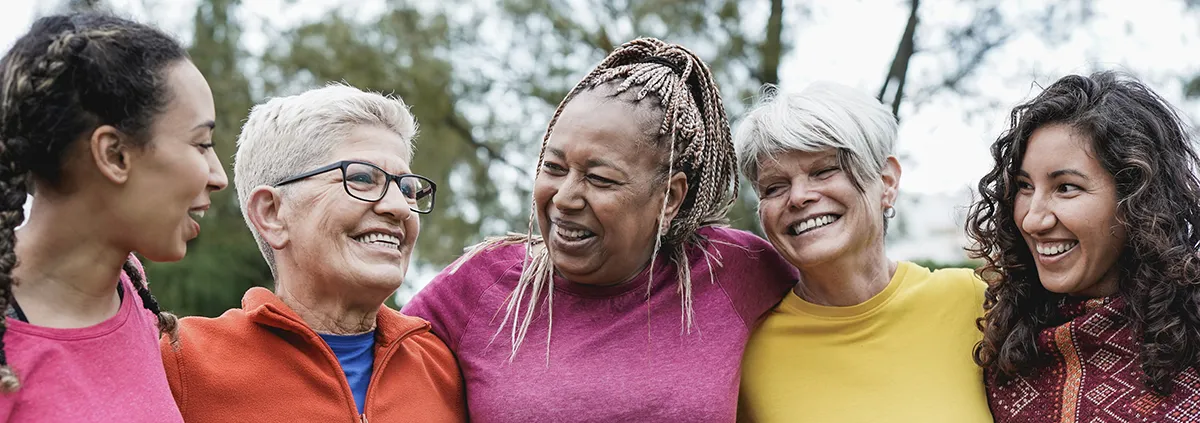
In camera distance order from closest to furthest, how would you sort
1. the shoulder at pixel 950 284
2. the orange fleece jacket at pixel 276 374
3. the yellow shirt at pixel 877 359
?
the orange fleece jacket at pixel 276 374
the yellow shirt at pixel 877 359
the shoulder at pixel 950 284

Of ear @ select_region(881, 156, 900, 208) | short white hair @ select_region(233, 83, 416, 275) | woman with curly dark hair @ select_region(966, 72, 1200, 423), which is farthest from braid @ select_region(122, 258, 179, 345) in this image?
woman with curly dark hair @ select_region(966, 72, 1200, 423)

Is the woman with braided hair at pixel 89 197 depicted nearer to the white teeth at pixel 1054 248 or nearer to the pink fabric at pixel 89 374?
the pink fabric at pixel 89 374

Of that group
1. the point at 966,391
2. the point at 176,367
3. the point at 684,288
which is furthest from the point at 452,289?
the point at 966,391

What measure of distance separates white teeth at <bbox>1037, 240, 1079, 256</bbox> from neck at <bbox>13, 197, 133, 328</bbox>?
2.44 metres

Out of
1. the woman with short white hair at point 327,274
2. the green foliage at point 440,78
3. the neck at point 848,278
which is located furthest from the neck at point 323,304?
the green foliage at point 440,78

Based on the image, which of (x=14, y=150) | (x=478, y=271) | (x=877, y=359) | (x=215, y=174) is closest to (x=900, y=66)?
(x=877, y=359)

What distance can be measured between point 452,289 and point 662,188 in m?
0.76

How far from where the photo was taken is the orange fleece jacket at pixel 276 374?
259 centimetres

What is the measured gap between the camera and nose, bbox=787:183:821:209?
312cm

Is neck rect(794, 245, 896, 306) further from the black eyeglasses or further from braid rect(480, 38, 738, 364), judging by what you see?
the black eyeglasses

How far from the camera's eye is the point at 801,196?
10.2 ft

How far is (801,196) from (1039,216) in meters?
0.67

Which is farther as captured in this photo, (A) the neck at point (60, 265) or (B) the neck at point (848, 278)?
(B) the neck at point (848, 278)

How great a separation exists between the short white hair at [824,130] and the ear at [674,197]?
0.26 metres
